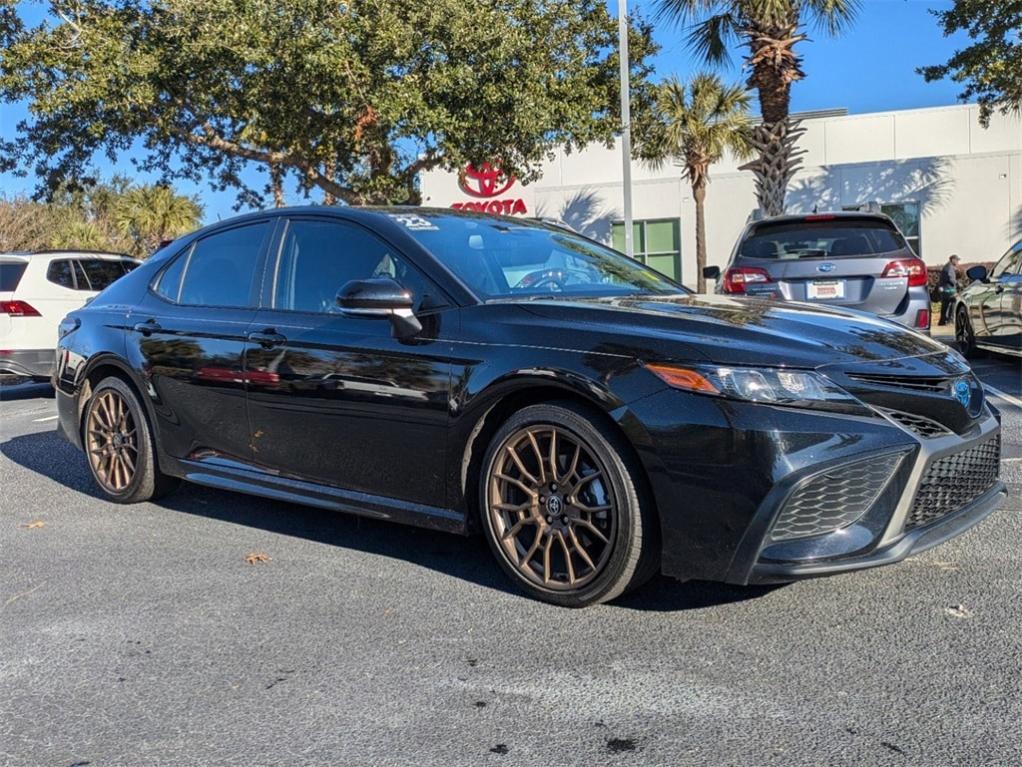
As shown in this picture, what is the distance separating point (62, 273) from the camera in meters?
11.7

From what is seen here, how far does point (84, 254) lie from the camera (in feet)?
39.4

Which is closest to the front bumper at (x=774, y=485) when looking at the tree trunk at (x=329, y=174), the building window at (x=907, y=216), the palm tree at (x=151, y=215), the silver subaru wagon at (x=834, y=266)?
the silver subaru wagon at (x=834, y=266)

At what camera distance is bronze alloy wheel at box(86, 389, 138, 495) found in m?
5.66

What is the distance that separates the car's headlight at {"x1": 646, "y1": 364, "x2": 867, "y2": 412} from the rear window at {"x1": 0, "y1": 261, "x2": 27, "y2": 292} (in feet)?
32.6

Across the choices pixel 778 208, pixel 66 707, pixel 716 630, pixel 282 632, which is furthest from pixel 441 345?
pixel 778 208

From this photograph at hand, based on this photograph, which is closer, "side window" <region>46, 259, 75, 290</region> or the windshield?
the windshield

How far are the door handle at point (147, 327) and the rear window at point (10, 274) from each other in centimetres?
665

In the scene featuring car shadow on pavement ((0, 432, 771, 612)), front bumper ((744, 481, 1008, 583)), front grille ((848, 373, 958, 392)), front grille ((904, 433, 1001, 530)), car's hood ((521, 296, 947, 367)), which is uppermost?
car's hood ((521, 296, 947, 367))

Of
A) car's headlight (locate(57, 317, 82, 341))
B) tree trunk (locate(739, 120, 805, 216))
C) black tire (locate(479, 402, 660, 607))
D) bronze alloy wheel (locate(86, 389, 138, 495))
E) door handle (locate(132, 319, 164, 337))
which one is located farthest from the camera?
tree trunk (locate(739, 120, 805, 216))

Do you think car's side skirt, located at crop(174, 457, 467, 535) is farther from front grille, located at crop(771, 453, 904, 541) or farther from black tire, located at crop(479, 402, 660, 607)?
front grille, located at crop(771, 453, 904, 541)

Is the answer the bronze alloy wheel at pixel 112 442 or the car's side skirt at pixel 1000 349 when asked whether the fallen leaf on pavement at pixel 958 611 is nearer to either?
the bronze alloy wheel at pixel 112 442

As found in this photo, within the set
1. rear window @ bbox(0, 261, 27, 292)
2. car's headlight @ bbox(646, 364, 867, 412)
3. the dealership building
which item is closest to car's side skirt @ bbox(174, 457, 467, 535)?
car's headlight @ bbox(646, 364, 867, 412)

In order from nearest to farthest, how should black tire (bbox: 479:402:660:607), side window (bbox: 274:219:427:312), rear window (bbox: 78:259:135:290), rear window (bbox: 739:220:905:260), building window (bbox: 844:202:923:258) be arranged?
black tire (bbox: 479:402:660:607) → side window (bbox: 274:219:427:312) → rear window (bbox: 739:220:905:260) → rear window (bbox: 78:259:135:290) → building window (bbox: 844:202:923:258)

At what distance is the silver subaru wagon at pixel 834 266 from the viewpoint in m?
8.42
